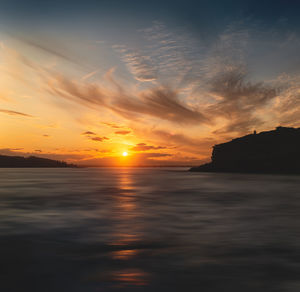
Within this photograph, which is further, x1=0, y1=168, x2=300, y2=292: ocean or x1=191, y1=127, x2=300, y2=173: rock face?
x1=191, y1=127, x2=300, y2=173: rock face

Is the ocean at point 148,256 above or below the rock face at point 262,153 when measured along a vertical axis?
below

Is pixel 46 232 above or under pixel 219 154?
under

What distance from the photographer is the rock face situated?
13338cm

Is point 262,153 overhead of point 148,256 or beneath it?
overhead

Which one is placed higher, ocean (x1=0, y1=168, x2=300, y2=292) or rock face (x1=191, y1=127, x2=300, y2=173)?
rock face (x1=191, y1=127, x2=300, y2=173)

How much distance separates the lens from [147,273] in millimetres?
8062

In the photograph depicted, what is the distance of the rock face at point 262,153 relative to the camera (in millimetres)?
133375

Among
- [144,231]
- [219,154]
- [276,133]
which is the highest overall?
[276,133]

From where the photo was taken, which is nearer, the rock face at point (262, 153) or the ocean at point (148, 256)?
the ocean at point (148, 256)

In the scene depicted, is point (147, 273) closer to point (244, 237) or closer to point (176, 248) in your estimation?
point (176, 248)

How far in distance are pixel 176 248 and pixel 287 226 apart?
8.39 m

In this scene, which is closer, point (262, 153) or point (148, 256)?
point (148, 256)

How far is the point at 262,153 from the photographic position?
471 ft

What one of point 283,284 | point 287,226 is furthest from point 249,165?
point 283,284
